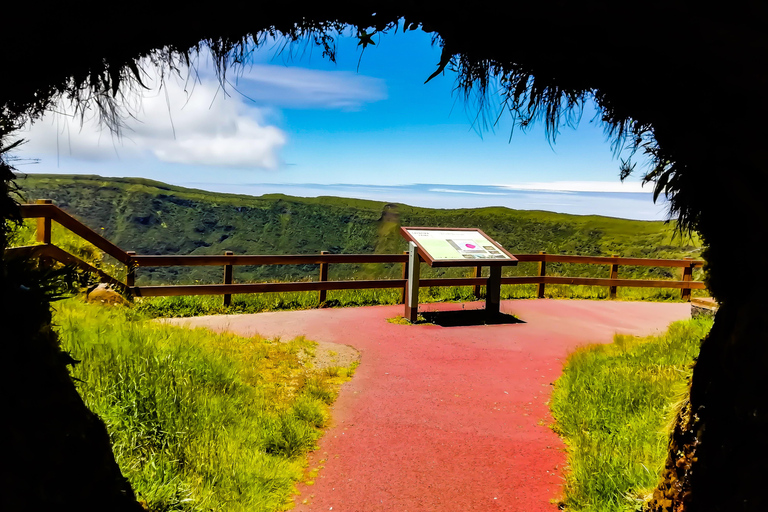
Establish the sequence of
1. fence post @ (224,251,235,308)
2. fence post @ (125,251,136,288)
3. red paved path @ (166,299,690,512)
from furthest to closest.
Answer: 1. fence post @ (224,251,235,308)
2. fence post @ (125,251,136,288)
3. red paved path @ (166,299,690,512)

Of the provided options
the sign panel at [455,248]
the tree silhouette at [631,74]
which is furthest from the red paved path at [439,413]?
the tree silhouette at [631,74]

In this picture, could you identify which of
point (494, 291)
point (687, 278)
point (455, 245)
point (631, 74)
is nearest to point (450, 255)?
point (455, 245)

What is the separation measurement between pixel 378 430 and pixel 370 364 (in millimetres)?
2070

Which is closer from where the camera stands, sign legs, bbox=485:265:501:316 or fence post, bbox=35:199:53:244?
fence post, bbox=35:199:53:244

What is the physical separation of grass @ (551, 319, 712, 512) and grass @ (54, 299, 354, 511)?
7.38 ft

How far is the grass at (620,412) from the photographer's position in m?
3.65

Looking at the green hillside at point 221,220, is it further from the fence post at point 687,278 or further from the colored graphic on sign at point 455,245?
the colored graphic on sign at point 455,245

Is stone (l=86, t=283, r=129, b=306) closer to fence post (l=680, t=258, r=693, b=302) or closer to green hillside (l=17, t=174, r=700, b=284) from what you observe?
fence post (l=680, t=258, r=693, b=302)

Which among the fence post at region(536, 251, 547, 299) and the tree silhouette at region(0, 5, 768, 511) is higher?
the tree silhouette at region(0, 5, 768, 511)

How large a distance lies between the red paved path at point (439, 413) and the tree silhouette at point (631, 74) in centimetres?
198

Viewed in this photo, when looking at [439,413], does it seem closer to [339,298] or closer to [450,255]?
[450,255]

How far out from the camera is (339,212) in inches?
4528

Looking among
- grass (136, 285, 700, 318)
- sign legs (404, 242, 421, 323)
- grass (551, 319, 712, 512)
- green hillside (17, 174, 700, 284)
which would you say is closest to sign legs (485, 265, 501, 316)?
sign legs (404, 242, 421, 323)

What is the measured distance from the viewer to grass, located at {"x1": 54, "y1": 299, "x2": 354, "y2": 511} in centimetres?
358
